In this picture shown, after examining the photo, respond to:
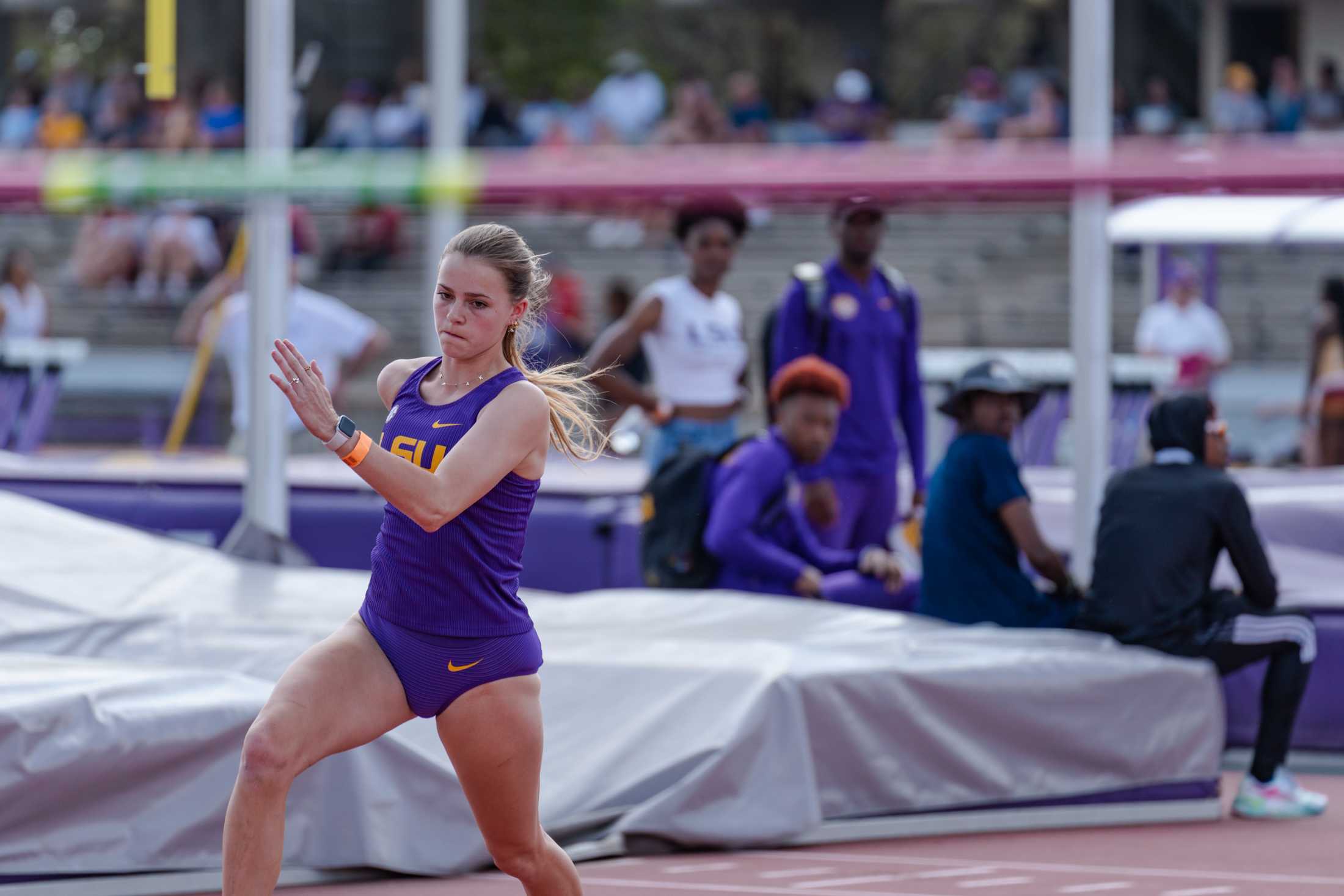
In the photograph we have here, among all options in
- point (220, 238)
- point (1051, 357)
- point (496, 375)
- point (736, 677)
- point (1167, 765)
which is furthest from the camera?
point (220, 238)

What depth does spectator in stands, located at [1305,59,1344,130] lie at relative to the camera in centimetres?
1858

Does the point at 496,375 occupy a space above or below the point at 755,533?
above

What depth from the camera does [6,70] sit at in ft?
90.5

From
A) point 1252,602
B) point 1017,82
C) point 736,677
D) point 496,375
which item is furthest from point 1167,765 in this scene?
point 1017,82

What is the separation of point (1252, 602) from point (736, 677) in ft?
5.61

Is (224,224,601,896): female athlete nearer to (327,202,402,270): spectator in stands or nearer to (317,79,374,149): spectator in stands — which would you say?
(327,202,402,270): spectator in stands

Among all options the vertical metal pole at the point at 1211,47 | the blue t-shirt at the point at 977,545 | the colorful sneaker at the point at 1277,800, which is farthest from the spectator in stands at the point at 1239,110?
the colorful sneaker at the point at 1277,800

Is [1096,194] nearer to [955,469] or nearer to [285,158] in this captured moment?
[955,469]

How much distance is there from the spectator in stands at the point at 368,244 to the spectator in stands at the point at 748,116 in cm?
366

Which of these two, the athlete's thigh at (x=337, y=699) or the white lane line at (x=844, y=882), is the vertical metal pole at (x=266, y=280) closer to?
the white lane line at (x=844, y=882)

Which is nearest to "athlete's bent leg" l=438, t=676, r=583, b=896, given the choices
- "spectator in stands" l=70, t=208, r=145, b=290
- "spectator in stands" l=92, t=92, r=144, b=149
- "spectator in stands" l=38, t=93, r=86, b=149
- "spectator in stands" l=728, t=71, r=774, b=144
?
"spectator in stands" l=70, t=208, r=145, b=290

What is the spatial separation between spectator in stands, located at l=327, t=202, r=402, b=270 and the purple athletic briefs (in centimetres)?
1573

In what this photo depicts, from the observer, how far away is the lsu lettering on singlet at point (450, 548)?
11.3 feet

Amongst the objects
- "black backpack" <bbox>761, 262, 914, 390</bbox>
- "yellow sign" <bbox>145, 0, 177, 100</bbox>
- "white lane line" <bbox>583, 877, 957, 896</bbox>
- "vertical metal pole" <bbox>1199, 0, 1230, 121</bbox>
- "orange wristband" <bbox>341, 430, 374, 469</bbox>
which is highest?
"vertical metal pole" <bbox>1199, 0, 1230, 121</bbox>
